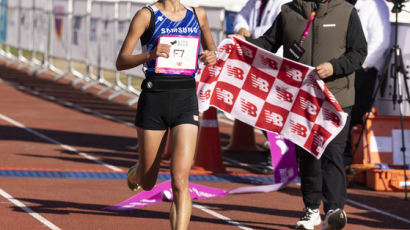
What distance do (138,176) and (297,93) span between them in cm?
196

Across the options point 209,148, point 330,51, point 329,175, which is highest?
point 330,51

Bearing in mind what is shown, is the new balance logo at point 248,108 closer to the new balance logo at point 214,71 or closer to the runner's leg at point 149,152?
the new balance logo at point 214,71

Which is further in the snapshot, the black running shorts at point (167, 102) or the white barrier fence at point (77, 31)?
the white barrier fence at point (77, 31)

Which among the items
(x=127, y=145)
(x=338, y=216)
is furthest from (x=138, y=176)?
(x=127, y=145)

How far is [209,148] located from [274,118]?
3.37 metres

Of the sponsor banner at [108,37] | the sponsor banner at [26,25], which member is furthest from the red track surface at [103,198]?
the sponsor banner at [26,25]

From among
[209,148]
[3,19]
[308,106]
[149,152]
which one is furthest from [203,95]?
[3,19]

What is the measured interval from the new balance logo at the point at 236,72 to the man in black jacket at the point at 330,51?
75 centimetres

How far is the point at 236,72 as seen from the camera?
980 centimetres

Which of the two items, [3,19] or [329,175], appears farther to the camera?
[3,19]

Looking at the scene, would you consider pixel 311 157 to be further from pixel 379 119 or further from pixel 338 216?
pixel 379 119

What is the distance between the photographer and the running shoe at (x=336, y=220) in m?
8.55

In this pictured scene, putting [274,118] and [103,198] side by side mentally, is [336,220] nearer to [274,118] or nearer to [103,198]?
[274,118]

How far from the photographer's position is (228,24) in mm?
19938
